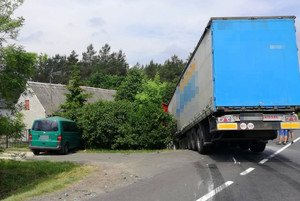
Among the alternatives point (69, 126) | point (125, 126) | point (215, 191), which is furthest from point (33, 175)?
point (125, 126)

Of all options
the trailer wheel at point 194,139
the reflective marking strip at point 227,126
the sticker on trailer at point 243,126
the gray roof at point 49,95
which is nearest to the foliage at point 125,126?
the trailer wheel at point 194,139

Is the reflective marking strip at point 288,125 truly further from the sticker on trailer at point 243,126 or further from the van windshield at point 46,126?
the van windshield at point 46,126

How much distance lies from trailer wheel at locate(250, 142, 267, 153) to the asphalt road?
2423mm

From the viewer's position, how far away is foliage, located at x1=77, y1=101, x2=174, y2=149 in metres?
15.8

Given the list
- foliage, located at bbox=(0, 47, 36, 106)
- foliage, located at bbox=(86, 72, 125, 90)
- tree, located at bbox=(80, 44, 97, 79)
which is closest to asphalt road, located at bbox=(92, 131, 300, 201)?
foliage, located at bbox=(0, 47, 36, 106)

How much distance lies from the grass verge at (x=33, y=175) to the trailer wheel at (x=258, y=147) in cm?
659

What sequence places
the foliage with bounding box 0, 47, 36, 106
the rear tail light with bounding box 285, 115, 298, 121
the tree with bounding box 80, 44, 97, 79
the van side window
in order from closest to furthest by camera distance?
the foliage with bounding box 0, 47, 36, 106 < the rear tail light with bounding box 285, 115, 298, 121 < the van side window < the tree with bounding box 80, 44, 97, 79

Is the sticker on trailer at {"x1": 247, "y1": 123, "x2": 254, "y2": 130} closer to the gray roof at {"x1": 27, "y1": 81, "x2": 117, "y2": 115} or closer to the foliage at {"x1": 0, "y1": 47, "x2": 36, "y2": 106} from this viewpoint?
the foliage at {"x1": 0, "y1": 47, "x2": 36, "y2": 106}

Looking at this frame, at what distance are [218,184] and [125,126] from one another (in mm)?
10082

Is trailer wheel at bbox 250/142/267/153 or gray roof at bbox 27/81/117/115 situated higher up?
gray roof at bbox 27/81/117/115

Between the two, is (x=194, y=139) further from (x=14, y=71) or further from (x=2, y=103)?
(x=14, y=71)

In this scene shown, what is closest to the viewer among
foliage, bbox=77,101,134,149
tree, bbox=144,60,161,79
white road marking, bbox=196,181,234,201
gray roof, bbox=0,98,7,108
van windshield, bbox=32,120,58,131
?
white road marking, bbox=196,181,234,201

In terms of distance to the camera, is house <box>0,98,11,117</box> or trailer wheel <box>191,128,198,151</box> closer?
house <box>0,98,11,117</box>

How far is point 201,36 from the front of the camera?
33.4 feet
